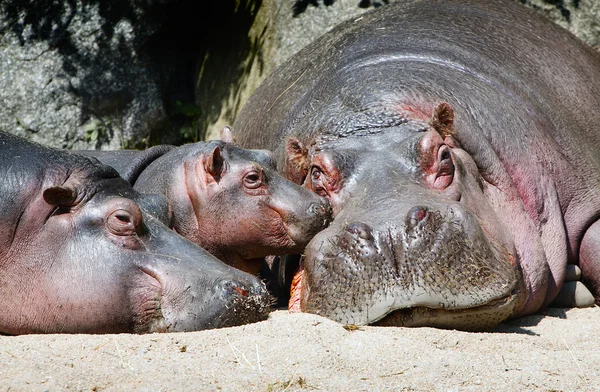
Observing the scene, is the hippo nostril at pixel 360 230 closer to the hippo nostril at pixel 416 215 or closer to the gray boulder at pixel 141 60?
the hippo nostril at pixel 416 215

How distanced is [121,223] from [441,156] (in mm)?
1613

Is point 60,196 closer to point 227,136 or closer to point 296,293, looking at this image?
point 296,293

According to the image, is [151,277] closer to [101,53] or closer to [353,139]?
[353,139]

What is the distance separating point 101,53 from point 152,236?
13.3ft

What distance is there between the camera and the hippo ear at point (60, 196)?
4.02 metres

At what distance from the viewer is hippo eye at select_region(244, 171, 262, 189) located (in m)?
4.98

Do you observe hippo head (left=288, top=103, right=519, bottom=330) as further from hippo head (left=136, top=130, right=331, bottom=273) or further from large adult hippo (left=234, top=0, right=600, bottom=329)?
hippo head (left=136, top=130, right=331, bottom=273)

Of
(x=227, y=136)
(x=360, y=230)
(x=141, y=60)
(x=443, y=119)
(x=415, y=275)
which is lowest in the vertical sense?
(x=415, y=275)

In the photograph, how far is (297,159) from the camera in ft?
16.9

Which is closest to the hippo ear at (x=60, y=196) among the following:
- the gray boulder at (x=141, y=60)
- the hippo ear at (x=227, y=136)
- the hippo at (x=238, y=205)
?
the hippo at (x=238, y=205)

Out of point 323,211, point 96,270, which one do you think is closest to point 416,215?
point 323,211

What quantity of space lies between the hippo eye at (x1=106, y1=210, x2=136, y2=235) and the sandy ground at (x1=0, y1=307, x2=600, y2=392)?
533 millimetres

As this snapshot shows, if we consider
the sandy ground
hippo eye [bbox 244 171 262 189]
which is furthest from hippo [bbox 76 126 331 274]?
the sandy ground

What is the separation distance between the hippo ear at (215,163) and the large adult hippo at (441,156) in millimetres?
385
